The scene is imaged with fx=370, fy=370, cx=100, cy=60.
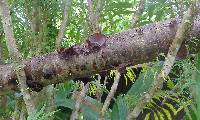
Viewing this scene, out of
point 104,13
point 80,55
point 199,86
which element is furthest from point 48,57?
point 104,13

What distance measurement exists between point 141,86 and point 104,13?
0.26 m

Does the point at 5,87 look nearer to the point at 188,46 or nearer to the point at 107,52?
the point at 107,52

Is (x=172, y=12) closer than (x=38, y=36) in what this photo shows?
No

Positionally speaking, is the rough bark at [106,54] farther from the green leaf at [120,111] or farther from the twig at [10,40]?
the green leaf at [120,111]

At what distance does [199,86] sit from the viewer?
0.69m

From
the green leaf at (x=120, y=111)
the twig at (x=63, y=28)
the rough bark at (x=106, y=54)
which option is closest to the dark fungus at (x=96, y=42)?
the rough bark at (x=106, y=54)

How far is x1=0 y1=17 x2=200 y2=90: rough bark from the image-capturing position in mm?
700

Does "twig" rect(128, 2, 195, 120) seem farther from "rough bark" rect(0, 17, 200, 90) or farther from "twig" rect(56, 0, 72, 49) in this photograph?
"twig" rect(56, 0, 72, 49)

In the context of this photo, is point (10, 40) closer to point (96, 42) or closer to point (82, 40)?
point (96, 42)

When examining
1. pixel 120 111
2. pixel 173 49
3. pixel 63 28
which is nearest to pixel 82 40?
pixel 63 28

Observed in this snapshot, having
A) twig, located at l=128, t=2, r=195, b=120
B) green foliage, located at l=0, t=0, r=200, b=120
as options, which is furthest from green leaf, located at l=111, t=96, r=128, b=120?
twig, located at l=128, t=2, r=195, b=120

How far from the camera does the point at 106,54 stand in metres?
0.70

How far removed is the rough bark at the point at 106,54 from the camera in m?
0.70

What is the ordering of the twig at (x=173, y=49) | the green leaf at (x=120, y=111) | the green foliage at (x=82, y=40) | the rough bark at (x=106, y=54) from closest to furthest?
1. the twig at (x=173, y=49)
2. the rough bark at (x=106, y=54)
3. the green foliage at (x=82, y=40)
4. the green leaf at (x=120, y=111)
